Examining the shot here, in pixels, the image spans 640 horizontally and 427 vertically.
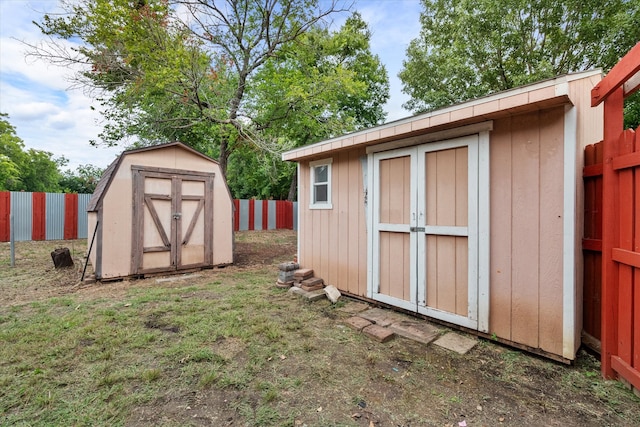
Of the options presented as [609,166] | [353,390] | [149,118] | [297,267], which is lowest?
[353,390]

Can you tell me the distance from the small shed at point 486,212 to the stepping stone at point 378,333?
0.55m

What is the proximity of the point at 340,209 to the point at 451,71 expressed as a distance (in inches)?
352

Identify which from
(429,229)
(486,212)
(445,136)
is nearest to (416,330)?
(429,229)

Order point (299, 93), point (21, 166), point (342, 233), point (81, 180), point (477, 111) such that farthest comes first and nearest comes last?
point (81, 180), point (21, 166), point (299, 93), point (342, 233), point (477, 111)

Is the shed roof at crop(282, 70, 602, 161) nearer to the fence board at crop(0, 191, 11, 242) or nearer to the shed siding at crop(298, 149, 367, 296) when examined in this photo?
the shed siding at crop(298, 149, 367, 296)

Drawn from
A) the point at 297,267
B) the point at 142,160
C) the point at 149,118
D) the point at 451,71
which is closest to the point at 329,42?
the point at 451,71

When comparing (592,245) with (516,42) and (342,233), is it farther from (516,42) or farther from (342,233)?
(516,42)

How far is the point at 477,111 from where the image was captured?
8.14 ft

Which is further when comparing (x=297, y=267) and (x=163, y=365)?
(x=297, y=267)

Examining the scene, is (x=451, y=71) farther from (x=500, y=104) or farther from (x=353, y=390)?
(x=353, y=390)

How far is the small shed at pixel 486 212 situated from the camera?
7.18 feet

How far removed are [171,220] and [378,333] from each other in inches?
175

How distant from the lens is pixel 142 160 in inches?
199

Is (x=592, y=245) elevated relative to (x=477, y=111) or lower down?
lower down
